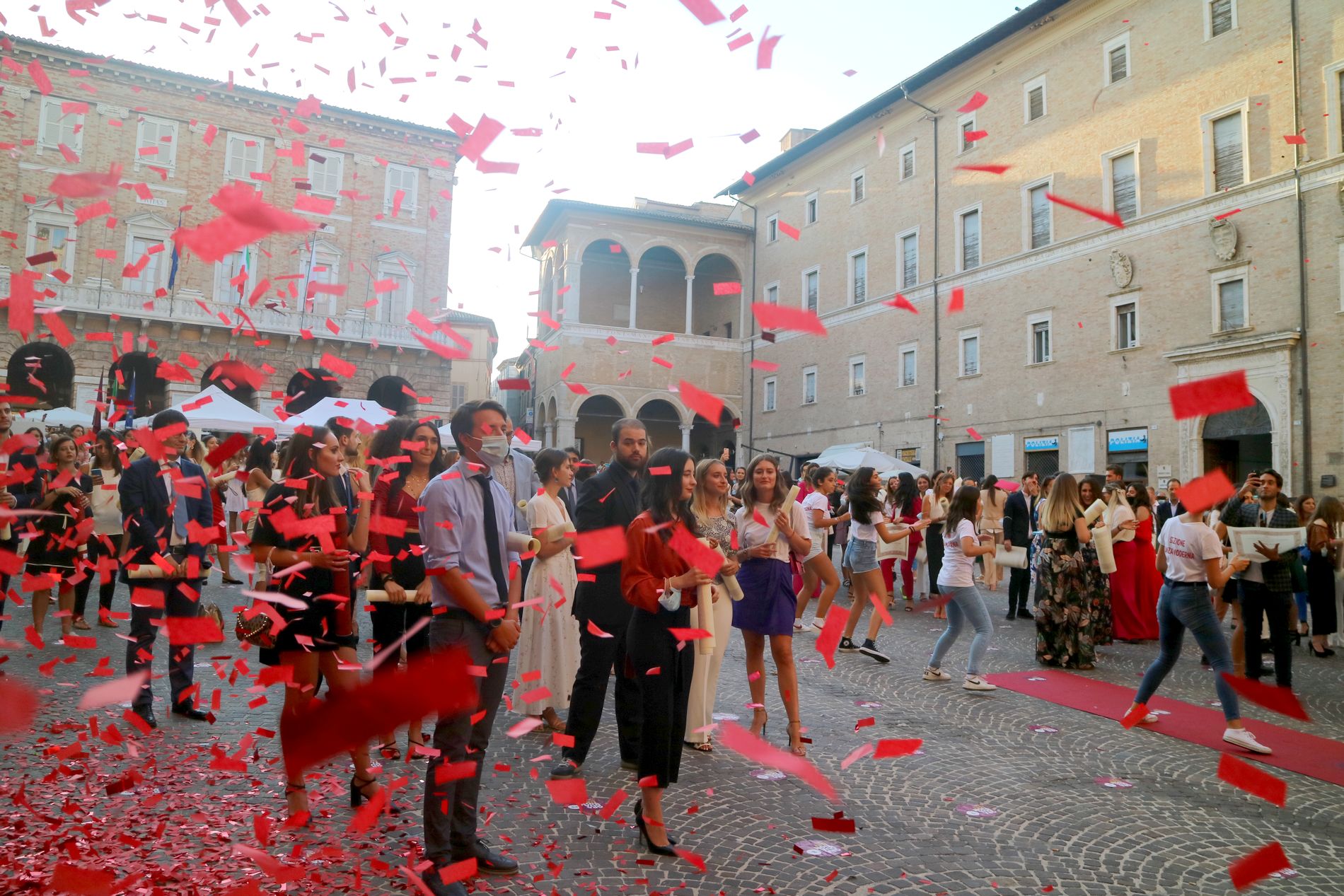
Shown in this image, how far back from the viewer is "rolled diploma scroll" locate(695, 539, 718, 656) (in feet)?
12.2

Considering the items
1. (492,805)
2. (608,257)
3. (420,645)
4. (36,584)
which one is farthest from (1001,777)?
(608,257)

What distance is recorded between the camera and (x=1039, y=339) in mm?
24375

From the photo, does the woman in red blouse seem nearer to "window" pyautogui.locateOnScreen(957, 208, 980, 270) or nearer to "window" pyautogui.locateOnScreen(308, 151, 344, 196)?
"window" pyautogui.locateOnScreen(957, 208, 980, 270)

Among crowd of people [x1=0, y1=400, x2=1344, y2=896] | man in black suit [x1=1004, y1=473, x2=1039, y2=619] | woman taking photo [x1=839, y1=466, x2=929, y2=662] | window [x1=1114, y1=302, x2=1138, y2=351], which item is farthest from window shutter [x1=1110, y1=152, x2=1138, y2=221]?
woman taking photo [x1=839, y1=466, x2=929, y2=662]

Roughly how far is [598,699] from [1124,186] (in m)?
22.9

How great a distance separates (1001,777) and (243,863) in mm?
3650

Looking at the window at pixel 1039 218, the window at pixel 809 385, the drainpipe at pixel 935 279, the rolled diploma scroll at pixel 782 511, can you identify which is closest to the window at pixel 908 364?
the drainpipe at pixel 935 279

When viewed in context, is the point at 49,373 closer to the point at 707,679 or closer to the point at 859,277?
the point at 859,277

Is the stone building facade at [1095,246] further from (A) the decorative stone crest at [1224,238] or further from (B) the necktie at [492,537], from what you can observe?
(B) the necktie at [492,537]

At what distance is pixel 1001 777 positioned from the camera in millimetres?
4539

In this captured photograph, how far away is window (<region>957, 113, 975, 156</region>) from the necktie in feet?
86.4

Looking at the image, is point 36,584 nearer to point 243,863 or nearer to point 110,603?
point 110,603

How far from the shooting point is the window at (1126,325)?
2162 cm

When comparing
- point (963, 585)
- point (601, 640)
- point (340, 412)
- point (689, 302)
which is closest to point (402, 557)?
point (601, 640)
